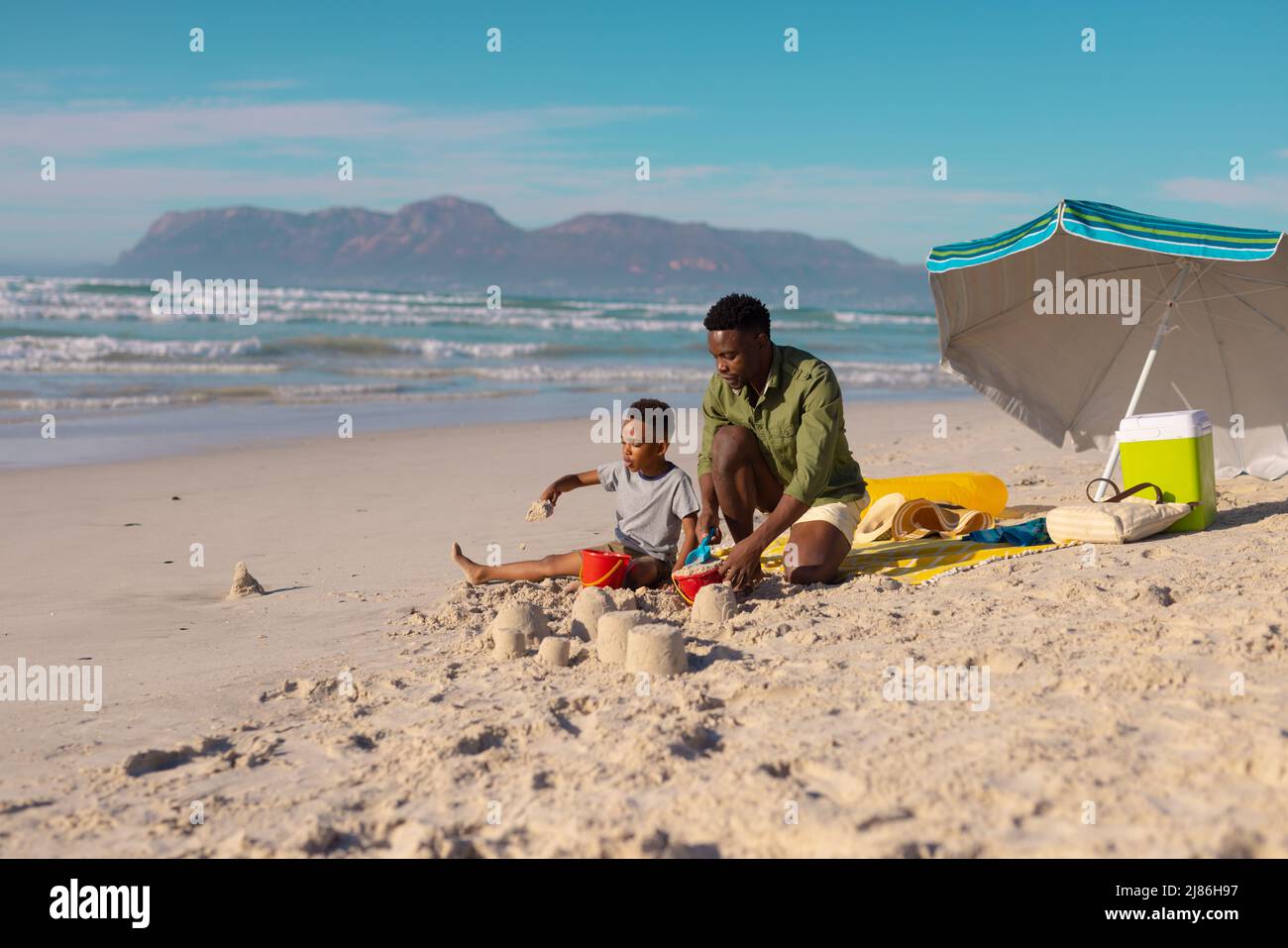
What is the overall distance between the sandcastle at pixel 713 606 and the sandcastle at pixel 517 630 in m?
0.61

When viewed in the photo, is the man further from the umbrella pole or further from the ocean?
the ocean

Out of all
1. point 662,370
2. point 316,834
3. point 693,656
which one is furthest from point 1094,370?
point 662,370

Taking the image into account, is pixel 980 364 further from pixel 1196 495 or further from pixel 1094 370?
pixel 1196 495

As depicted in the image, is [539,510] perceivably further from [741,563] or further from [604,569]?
[741,563]

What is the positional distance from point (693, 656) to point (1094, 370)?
3846 millimetres

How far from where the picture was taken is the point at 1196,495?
5500mm

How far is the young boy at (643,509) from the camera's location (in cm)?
514

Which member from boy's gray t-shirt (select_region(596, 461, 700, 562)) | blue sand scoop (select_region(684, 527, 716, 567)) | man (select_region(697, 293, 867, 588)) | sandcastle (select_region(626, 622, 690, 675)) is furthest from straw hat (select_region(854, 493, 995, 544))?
sandcastle (select_region(626, 622, 690, 675))

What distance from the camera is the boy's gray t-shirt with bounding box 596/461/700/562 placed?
5.25 meters

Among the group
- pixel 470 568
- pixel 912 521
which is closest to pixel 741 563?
pixel 470 568

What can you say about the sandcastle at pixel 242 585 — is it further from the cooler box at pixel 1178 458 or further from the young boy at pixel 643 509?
the cooler box at pixel 1178 458

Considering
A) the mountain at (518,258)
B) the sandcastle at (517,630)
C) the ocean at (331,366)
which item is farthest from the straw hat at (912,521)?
the mountain at (518,258)

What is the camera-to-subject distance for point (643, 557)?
5.23 m

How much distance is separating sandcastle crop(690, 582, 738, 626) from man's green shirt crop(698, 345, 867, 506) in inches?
20.6
